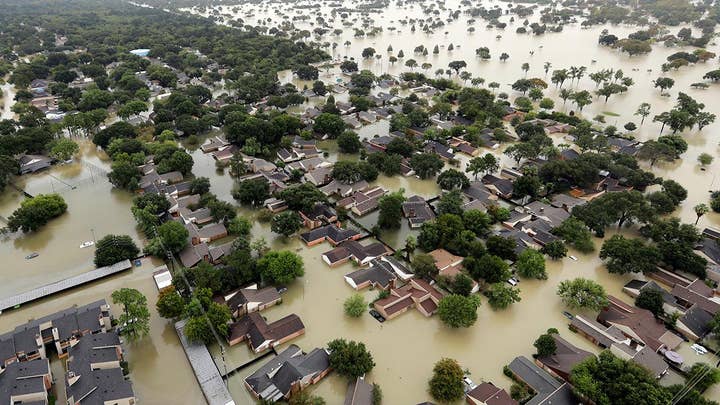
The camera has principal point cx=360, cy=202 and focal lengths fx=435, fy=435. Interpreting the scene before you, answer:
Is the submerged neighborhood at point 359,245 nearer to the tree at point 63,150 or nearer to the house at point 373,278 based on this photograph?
the house at point 373,278

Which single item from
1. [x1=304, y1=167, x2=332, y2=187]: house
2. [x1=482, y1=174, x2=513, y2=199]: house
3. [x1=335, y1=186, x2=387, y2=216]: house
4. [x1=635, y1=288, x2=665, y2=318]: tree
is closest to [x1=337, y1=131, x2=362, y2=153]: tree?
[x1=304, y1=167, x2=332, y2=187]: house

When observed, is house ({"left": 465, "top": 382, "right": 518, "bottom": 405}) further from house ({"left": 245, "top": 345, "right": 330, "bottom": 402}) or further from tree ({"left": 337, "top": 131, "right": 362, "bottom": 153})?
tree ({"left": 337, "top": 131, "right": 362, "bottom": 153})

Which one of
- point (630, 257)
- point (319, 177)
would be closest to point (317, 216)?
point (319, 177)

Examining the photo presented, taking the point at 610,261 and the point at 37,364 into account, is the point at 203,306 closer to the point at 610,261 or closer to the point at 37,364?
the point at 37,364

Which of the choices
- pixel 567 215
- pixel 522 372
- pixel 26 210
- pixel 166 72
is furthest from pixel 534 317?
pixel 166 72

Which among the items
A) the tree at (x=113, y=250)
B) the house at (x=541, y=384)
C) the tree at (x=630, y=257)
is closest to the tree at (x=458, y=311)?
the house at (x=541, y=384)
